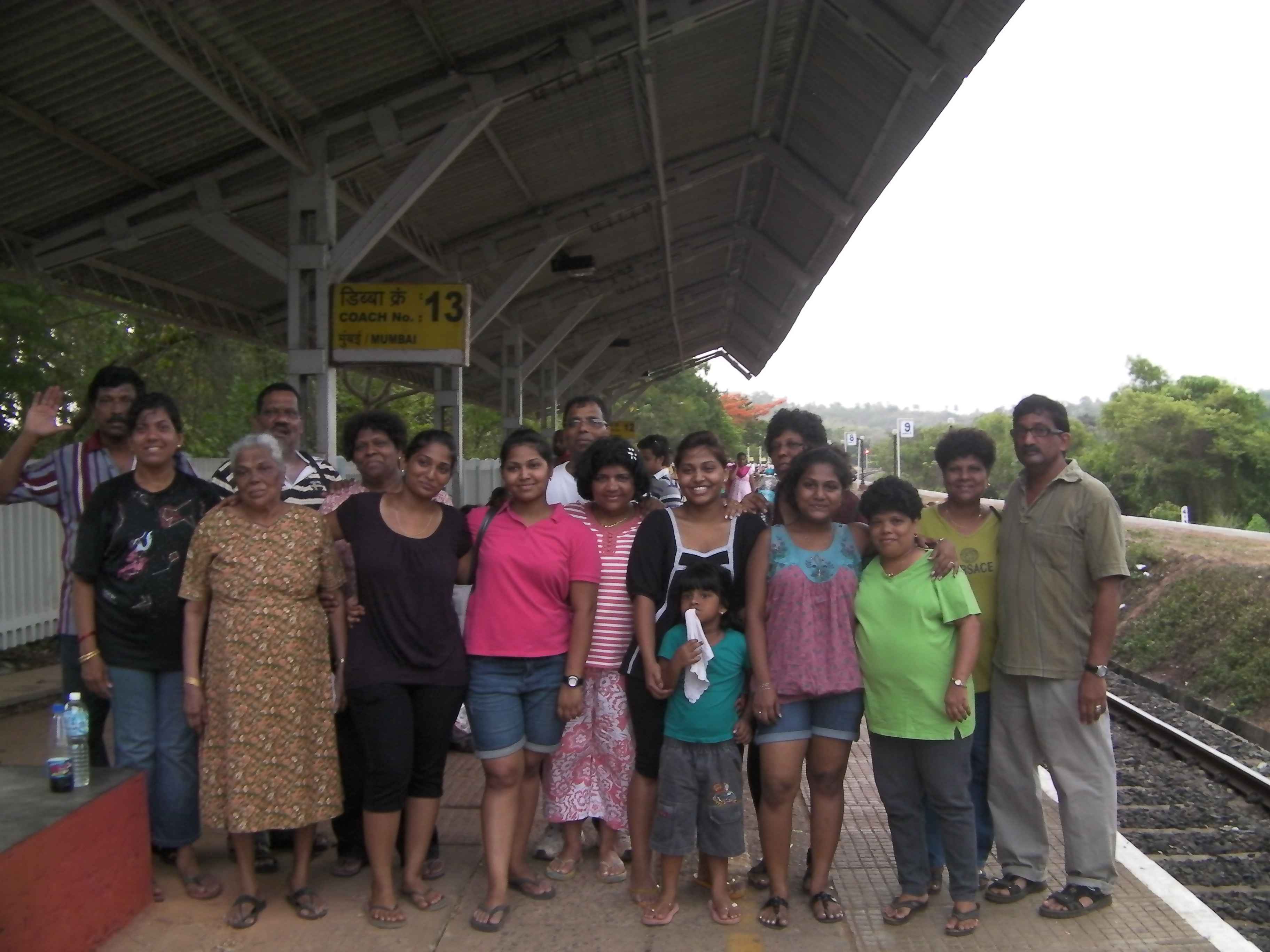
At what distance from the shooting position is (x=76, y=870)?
377 centimetres

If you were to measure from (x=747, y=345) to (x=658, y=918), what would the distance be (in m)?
34.1

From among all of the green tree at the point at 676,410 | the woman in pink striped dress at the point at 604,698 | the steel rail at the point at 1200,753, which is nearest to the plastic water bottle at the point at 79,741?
the woman in pink striped dress at the point at 604,698

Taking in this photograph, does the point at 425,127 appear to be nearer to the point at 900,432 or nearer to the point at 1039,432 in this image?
the point at 1039,432

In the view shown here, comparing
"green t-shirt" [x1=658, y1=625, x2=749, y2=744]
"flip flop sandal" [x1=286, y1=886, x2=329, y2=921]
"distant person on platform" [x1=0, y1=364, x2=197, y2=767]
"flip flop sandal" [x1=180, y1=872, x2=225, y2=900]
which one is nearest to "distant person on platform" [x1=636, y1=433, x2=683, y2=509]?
"green t-shirt" [x1=658, y1=625, x2=749, y2=744]

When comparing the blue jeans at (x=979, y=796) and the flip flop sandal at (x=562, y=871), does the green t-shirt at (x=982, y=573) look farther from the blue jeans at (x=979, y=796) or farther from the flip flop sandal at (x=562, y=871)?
the flip flop sandal at (x=562, y=871)

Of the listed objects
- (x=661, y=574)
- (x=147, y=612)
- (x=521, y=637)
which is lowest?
(x=521, y=637)

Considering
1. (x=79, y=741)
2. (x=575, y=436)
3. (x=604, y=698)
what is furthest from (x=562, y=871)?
(x=575, y=436)

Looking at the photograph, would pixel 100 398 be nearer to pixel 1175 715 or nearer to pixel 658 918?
pixel 658 918

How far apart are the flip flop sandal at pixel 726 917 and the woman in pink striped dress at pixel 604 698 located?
49 cm

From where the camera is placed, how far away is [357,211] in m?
11.8

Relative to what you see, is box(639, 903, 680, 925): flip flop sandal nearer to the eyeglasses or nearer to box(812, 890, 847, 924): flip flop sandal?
box(812, 890, 847, 924): flip flop sandal

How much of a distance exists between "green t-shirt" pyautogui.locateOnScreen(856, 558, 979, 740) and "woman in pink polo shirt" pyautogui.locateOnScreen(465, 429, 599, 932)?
3.50ft

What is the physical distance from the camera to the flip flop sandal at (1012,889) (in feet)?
14.8

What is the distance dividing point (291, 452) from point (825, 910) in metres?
2.93
